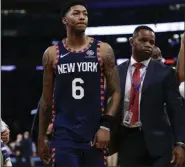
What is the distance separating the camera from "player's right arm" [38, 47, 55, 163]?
4.77 metres

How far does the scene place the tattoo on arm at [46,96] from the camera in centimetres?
478

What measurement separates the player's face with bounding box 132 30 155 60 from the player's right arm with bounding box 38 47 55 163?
89 centimetres

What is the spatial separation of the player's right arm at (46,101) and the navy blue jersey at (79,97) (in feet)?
0.34

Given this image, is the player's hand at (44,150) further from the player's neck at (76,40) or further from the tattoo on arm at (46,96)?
the player's neck at (76,40)

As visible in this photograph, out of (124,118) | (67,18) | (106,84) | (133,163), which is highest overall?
(67,18)

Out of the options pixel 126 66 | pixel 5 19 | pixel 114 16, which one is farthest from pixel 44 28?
pixel 126 66

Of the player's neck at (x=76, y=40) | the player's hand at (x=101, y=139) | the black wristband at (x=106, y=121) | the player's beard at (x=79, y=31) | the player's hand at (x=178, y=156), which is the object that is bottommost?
the player's hand at (x=178, y=156)

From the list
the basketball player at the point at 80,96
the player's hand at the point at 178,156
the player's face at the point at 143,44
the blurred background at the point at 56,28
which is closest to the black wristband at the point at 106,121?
the basketball player at the point at 80,96

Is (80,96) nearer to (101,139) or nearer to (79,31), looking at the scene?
→ (101,139)

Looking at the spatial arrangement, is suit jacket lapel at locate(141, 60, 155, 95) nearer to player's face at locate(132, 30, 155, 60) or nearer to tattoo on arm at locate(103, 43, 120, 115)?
player's face at locate(132, 30, 155, 60)

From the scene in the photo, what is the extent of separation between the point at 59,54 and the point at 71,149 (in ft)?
2.63

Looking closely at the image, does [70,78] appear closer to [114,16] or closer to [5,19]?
[114,16]

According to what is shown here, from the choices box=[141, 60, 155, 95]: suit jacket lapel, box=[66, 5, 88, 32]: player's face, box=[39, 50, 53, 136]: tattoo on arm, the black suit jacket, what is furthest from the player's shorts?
box=[66, 5, 88, 32]: player's face

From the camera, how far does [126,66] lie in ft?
17.3
